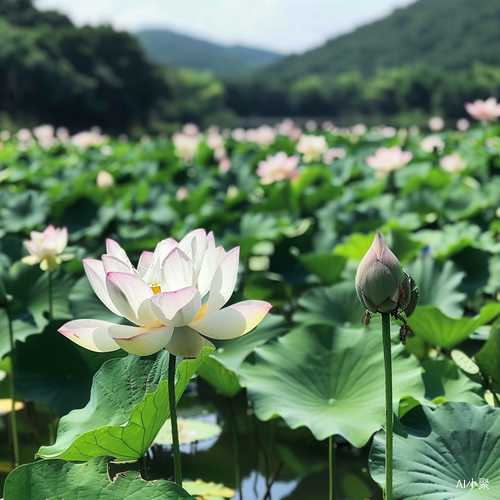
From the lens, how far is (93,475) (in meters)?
0.85

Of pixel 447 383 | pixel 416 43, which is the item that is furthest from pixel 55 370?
pixel 416 43

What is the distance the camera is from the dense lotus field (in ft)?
2.90

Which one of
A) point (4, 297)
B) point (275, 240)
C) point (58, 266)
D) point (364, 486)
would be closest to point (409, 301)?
point (364, 486)

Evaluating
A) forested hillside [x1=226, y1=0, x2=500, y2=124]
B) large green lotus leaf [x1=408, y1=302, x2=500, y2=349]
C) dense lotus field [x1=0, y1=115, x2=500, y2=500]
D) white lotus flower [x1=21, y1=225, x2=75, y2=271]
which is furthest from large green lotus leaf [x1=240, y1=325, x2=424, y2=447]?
forested hillside [x1=226, y1=0, x2=500, y2=124]

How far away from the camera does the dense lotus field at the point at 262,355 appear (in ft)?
2.90

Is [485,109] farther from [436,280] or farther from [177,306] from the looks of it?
[177,306]

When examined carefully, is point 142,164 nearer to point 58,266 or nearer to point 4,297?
point 58,266

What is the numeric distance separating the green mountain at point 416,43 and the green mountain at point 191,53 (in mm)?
39763

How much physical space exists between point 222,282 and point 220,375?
2.01ft

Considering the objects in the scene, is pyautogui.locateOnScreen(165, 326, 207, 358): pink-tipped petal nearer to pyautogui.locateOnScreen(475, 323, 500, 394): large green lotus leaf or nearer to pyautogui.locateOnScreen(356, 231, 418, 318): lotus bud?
pyautogui.locateOnScreen(356, 231, 418, 318): lotus bud

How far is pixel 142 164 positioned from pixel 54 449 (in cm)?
409

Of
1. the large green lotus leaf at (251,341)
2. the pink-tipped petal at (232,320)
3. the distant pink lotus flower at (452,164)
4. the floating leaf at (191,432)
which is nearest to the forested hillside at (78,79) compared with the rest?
the distant pink lotus flower at (452,164)

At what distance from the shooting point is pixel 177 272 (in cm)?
85

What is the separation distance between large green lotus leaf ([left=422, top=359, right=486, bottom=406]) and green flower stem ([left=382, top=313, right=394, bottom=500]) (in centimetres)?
48
